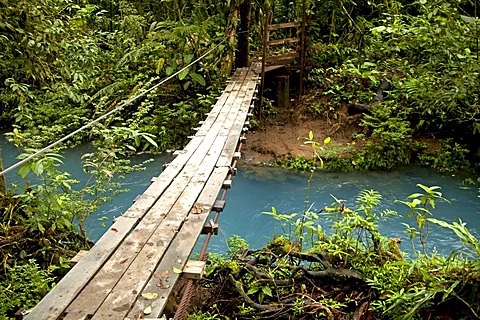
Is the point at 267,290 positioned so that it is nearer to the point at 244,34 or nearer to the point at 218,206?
the point at 218,206

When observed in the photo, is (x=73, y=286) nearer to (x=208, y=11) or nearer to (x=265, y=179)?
(x=265, y=179)

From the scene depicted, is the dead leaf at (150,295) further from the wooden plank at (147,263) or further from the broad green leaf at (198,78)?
the broad green leaf at (198,78)

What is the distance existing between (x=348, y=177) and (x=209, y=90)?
2.54m

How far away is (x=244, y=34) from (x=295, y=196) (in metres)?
2.75

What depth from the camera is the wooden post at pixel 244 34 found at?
6.62m

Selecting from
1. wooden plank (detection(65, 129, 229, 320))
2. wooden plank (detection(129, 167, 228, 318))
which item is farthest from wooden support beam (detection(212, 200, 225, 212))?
wooden plank (detection(65, 129, 229, 320))

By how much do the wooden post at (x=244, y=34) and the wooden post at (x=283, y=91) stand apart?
660mm

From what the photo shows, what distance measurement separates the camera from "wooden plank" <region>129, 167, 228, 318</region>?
168 cm

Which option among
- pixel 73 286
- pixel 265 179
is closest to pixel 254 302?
pixel 73 286

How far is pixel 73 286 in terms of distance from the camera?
1.74 meters

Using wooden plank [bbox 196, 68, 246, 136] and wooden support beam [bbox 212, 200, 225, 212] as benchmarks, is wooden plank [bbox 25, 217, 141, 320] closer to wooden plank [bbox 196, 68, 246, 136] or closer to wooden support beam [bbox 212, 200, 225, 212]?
wooden support beam [bbox 212, 200, 225, 212]

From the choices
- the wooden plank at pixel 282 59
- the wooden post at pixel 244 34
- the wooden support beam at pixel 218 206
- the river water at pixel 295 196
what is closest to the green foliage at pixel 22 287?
the wooden support beam at pixel 218 206

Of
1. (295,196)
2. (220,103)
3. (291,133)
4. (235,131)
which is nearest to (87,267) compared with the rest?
(235,131)

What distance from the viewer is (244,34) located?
22.0 feet
